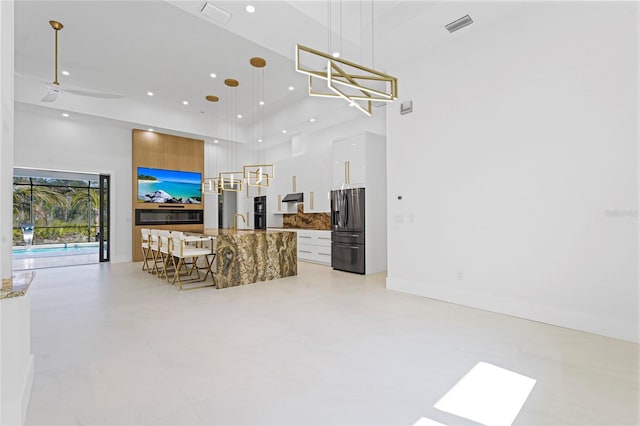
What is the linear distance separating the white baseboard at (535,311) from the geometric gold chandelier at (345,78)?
95.9 inches

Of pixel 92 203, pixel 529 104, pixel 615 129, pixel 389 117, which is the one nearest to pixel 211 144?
pixel 92 203

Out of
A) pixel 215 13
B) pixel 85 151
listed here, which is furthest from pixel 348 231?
pixel 85 151

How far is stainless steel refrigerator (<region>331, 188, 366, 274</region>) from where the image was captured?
18.6ft

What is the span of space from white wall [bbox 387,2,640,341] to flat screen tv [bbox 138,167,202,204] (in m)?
6.26

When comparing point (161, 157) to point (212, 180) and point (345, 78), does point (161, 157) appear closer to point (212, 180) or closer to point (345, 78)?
point (212, 180)

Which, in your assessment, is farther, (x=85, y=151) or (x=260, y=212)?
(x=260, y=212)

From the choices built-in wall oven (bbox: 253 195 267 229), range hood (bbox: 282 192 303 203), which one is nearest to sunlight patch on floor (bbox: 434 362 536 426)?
range hood (bbox: 282 192 303 203)

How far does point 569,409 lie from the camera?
5.64ft

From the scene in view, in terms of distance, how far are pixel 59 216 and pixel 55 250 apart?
1.23m

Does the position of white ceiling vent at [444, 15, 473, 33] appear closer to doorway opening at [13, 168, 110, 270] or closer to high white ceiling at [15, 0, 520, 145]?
high white ceiling at [15, 0, 520, 145]

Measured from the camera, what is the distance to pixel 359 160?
578 cm

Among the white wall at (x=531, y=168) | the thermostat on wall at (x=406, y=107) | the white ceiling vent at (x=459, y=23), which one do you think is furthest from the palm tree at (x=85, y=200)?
the white ceiling vent at (x=459, y=23)

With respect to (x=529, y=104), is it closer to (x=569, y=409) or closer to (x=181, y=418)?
(x=569, y=409)

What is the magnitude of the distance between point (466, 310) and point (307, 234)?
410cm
